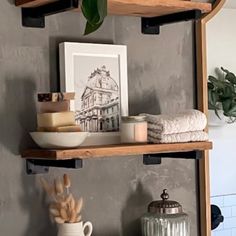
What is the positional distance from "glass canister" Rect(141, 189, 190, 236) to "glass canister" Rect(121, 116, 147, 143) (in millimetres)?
185

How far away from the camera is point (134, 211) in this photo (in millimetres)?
1546

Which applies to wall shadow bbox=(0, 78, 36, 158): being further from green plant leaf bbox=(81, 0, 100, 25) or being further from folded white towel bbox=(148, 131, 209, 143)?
green plant leaf bbox=(81, 0, 100, 25)

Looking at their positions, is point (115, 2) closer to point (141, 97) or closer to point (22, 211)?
point (141, 97)

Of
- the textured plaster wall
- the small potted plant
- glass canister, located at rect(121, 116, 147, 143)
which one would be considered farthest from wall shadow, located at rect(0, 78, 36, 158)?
glass canister, located at rect(121, 116, 147, 143)

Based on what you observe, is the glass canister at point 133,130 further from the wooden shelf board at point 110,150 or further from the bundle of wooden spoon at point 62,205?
the bundle of wooden spoon at point 62,205

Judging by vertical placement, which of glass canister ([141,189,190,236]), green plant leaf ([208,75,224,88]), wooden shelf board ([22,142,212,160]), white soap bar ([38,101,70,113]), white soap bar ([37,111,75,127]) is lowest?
glass canister ([141,189,190,236])

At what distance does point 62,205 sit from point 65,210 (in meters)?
0.01

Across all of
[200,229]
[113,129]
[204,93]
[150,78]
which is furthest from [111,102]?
[200,229]

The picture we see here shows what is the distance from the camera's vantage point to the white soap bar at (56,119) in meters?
1.26

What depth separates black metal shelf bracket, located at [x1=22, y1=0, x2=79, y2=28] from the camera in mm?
1258

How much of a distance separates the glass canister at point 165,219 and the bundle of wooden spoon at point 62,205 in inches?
8.7

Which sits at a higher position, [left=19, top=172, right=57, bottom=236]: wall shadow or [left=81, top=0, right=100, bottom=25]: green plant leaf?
[left=81, top=0, right=100, bottom=25]: green plant leaf

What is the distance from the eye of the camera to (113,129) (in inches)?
57.2

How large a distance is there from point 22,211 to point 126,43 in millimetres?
492
